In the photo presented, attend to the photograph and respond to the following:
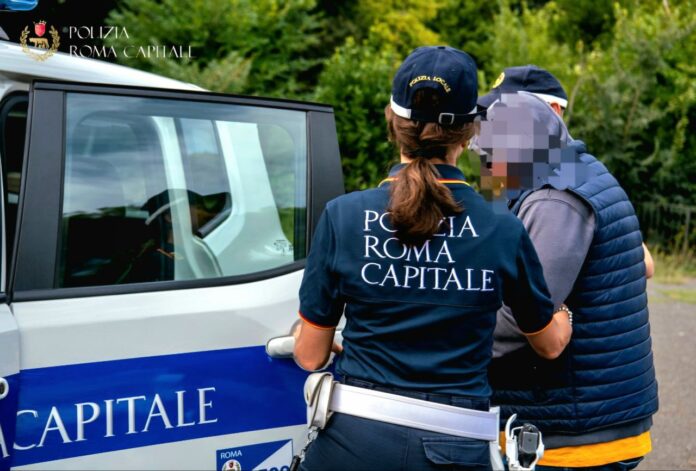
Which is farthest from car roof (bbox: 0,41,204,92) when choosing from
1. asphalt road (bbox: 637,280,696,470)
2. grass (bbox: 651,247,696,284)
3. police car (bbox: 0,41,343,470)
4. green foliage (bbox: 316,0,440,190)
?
grass (bbox: 651,247,696,284)

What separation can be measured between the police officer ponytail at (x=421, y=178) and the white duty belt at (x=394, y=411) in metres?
0.34

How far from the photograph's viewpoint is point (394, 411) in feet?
5.45

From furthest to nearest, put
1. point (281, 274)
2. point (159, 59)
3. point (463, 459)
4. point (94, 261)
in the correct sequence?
point (159, 59), point (281, 274), point (94, 261), point (463, 459)

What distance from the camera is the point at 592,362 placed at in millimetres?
2111

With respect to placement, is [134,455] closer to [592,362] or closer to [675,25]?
[592,362]

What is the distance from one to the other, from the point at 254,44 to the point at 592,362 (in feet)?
28.9

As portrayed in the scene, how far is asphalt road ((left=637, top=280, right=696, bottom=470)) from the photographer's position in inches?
182

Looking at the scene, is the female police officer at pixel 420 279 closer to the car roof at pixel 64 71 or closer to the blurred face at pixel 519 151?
the blurred face at pixel 519 151

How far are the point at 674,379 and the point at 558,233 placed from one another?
14.9ft

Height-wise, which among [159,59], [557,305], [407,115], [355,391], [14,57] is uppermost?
[159,59]

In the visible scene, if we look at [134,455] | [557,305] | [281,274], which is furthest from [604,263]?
[134,455]

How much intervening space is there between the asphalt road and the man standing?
263 centimetres

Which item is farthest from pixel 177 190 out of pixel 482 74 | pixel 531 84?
pixel 482 74

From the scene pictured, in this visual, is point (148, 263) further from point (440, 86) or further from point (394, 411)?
point (440, 86)
